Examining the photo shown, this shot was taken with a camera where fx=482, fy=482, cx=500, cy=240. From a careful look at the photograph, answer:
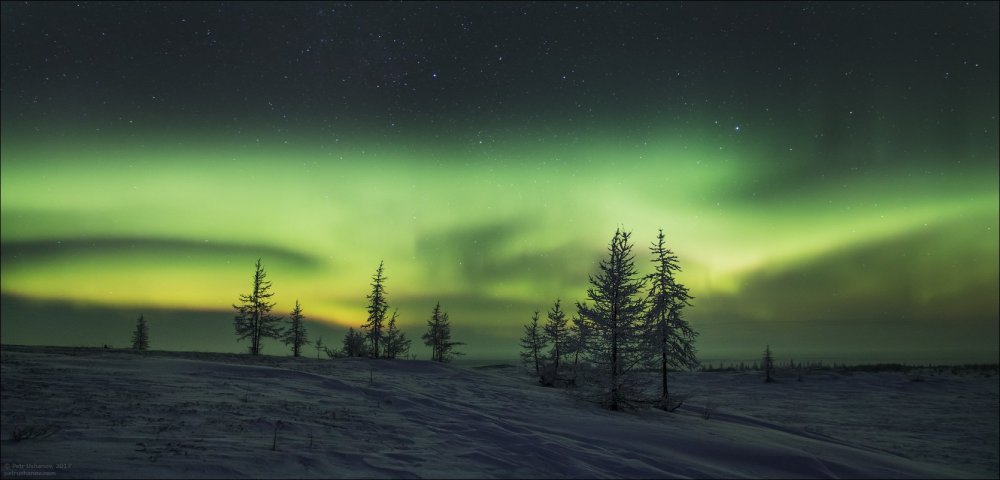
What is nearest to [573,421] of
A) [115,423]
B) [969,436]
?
[115,423]

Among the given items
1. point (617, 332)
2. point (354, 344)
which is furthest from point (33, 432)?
point (354, 344)

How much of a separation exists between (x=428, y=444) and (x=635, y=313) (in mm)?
15554

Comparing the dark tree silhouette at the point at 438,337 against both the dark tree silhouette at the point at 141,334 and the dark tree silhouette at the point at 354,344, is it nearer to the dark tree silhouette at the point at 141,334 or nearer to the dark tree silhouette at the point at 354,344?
the dark tree silhouette at the point at 354,344

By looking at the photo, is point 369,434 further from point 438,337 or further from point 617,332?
point 438,337

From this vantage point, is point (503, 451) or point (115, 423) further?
point (503, 451)

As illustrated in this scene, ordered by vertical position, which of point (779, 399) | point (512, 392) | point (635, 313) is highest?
point (635, 313)

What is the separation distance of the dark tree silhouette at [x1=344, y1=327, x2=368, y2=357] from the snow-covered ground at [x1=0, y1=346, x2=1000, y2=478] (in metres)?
30.9

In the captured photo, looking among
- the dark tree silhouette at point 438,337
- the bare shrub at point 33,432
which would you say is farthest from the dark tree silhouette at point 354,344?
the bare shrub at point 33,432

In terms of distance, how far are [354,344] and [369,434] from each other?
2038 inches

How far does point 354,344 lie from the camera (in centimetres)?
5981

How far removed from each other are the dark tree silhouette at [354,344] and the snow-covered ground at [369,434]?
30.9 m

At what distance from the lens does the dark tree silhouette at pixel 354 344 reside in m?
55.0

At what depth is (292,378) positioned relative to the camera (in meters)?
18.6

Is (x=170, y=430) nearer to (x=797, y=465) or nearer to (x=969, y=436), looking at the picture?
(x=797, y=465)
